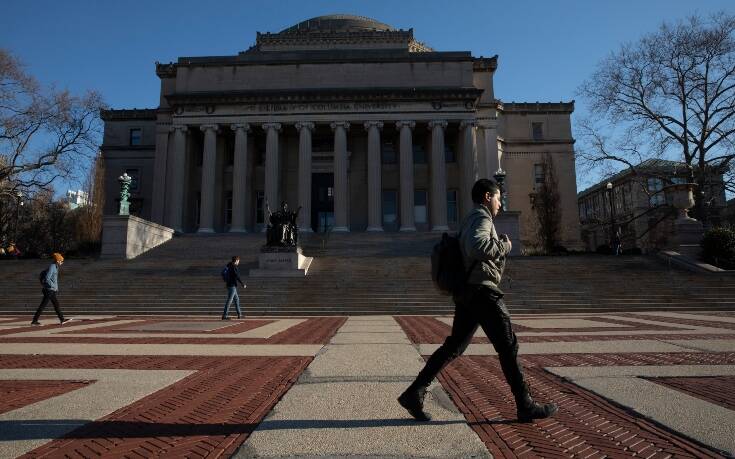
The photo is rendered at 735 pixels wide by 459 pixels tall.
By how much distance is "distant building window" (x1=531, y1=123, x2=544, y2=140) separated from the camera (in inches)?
1827

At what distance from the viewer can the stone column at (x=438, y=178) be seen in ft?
119

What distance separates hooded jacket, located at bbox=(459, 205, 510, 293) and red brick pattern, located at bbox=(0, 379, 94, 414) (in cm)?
360

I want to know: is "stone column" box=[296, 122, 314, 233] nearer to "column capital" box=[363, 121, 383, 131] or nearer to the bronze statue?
A: "column capital" box=[363, 121, 383, 131]

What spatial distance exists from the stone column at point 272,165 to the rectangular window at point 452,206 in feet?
48.5

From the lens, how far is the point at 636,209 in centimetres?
5662

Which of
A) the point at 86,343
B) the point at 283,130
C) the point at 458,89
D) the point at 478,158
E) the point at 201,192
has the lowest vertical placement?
the point at 86,343

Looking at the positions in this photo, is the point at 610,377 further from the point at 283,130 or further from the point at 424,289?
the point at 283,130

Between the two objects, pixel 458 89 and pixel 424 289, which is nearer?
pixel 424 289

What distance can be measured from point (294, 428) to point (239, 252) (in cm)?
2673

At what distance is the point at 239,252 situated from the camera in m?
28.6

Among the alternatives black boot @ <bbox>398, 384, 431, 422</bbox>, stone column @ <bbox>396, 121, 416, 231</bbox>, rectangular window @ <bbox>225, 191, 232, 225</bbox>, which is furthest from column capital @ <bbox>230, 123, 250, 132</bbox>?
black boot @ <bbox>398, 384, 431, 422</bbox>

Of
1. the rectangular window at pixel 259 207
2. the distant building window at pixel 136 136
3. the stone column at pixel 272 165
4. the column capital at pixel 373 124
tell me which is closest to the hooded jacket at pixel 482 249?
the stone column at pixel 272 165

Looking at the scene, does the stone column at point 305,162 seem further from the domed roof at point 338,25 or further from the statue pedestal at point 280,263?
the domed roof at point 338,25

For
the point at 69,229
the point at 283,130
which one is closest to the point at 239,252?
the point at 283,130
